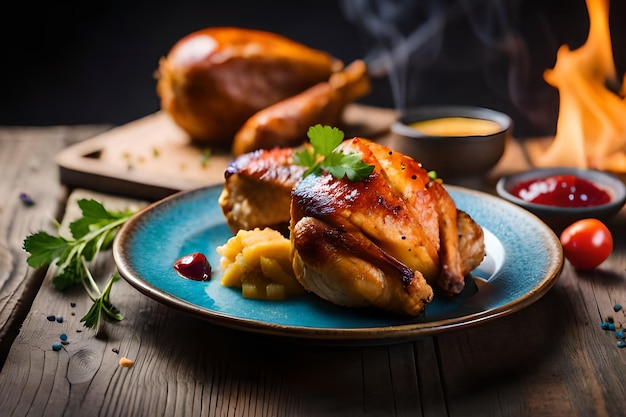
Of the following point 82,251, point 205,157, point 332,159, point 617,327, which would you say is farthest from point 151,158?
point 617,327

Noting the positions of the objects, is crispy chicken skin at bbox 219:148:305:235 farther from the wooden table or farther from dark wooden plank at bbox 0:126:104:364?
dark wooden plank at bbox 0:126:104:364

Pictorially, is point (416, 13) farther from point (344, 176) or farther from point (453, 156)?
point (344, 176)

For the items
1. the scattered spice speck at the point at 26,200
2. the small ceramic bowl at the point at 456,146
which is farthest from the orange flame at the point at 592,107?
the scattered spice speck at the point at 26,200

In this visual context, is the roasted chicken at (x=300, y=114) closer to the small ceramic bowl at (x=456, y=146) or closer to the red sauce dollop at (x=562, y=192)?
the small ceramic bowl at (x=456, y=146)

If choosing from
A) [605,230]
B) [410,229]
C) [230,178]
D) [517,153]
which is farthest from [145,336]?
[517,153]

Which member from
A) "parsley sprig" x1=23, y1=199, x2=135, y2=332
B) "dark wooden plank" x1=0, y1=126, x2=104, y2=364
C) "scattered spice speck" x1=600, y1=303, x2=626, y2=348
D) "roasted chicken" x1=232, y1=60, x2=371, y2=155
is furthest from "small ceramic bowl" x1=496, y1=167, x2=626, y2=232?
"dark wooden plank" x1=0, y1=126, x2=104, y2=364

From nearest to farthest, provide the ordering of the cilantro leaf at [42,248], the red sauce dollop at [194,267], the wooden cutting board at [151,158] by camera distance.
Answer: the red sauce dollop at [194,267] → the cilantro leaf at [42,248] → the wooden cutting board at [151,158]

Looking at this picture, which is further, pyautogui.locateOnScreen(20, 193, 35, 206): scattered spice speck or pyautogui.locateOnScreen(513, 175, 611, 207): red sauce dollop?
pyautogui.locateOnScreen(20, 193, 35, 206): scattered spice speck
